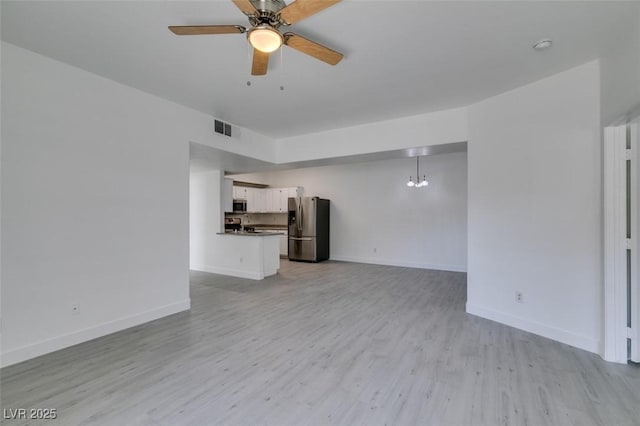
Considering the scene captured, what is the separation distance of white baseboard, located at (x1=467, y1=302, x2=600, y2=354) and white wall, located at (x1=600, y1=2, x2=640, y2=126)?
6.88ft

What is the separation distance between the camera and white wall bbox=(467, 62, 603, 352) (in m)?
2.84

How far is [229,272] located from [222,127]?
10.4 feet

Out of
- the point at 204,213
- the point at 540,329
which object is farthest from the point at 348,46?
the point at 204,213

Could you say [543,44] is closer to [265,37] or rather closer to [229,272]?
[265,37]

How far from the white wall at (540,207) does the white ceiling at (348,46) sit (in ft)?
1.04

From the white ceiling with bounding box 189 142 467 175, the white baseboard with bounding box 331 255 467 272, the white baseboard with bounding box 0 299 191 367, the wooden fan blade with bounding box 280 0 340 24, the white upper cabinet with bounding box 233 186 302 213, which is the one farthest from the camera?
the white upper cabinet with bounding box 233 186 302 213

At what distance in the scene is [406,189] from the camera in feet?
24.1

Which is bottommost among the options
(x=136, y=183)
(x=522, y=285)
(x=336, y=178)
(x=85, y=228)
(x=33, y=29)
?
(x=522, y=285)

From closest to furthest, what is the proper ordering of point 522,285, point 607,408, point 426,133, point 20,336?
point 607,408
point 20,336
point 522,285
point 426,133

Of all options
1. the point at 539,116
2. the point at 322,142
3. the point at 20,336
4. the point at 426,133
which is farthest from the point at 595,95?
the point at 20,336

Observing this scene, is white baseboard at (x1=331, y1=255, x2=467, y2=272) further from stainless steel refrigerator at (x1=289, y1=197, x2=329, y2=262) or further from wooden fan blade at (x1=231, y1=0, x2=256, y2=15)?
wooden fan blade at (x1=231, y1=0, x2=256, y2=15)

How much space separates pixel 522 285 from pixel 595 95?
6.90ft

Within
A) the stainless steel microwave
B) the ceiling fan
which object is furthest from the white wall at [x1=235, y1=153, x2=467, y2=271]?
the ceiling fan

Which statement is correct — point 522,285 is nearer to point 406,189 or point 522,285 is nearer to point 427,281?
point 427,281
